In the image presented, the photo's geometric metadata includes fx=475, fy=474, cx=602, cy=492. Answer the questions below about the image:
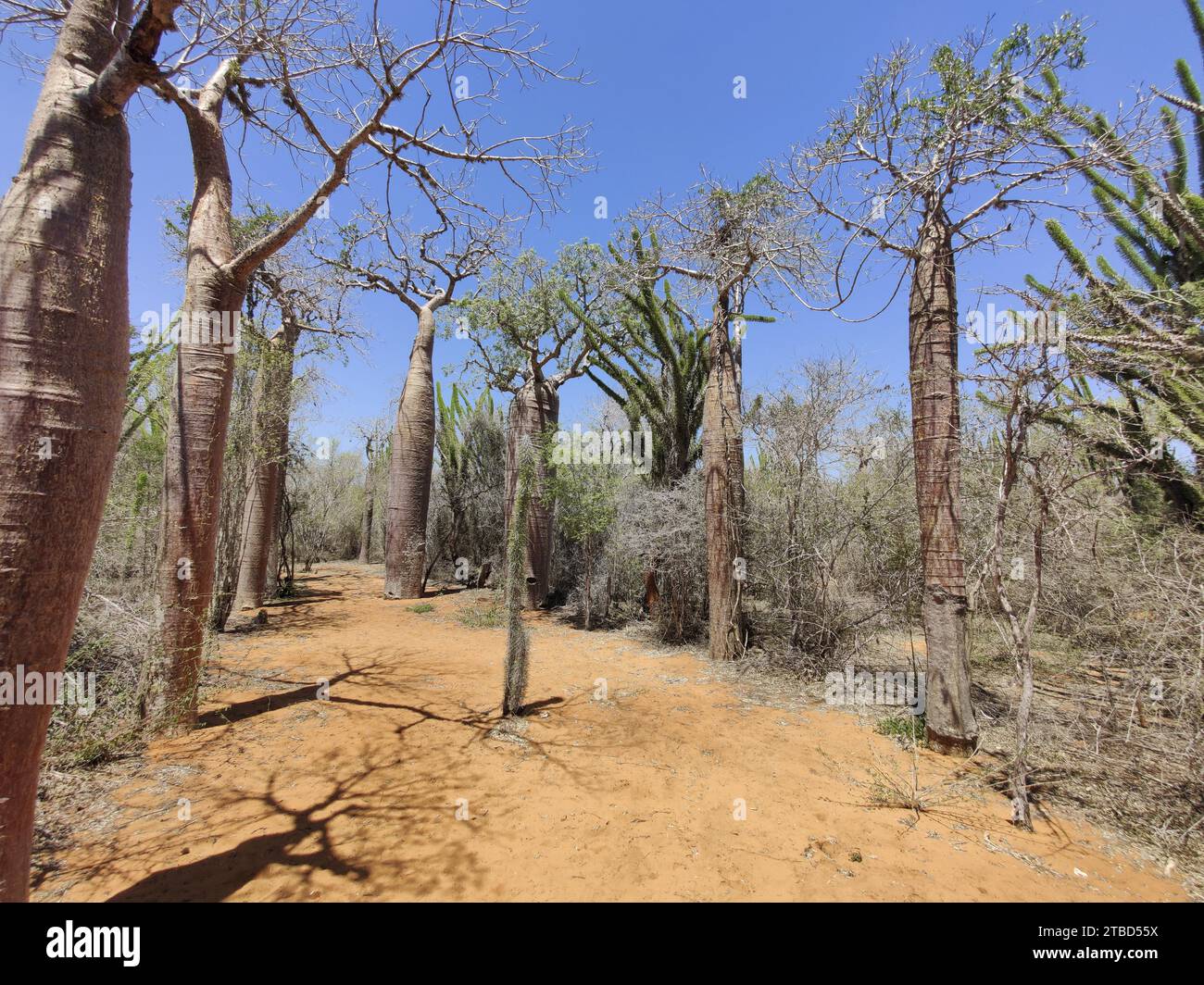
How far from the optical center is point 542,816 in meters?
3.02

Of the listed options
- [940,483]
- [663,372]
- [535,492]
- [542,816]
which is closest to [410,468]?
[535,492]

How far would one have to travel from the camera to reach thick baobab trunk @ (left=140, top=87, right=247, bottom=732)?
12.2 ft

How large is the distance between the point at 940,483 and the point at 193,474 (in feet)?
20.5

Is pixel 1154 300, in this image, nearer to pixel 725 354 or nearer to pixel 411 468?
pixel 725 354

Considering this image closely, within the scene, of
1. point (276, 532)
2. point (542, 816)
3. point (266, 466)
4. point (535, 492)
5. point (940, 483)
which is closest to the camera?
point (542, 816)

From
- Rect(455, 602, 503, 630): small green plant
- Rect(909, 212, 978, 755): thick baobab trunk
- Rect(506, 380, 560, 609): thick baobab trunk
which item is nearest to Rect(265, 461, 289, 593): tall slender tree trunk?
Rect(455, 602, 503, 630): small green plant

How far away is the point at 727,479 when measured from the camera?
6.65 m

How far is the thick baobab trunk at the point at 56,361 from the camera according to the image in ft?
4.93

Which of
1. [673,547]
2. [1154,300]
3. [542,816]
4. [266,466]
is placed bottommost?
[542,816]

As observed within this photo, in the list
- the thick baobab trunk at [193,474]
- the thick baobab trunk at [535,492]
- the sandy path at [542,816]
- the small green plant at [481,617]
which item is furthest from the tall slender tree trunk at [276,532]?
the thick baobab trunk at [193,474]

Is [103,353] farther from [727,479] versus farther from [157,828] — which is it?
[727,479]

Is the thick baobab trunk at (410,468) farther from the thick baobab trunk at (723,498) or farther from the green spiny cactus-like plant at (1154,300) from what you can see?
the green spiny cactus-like plant at (1154,300)
